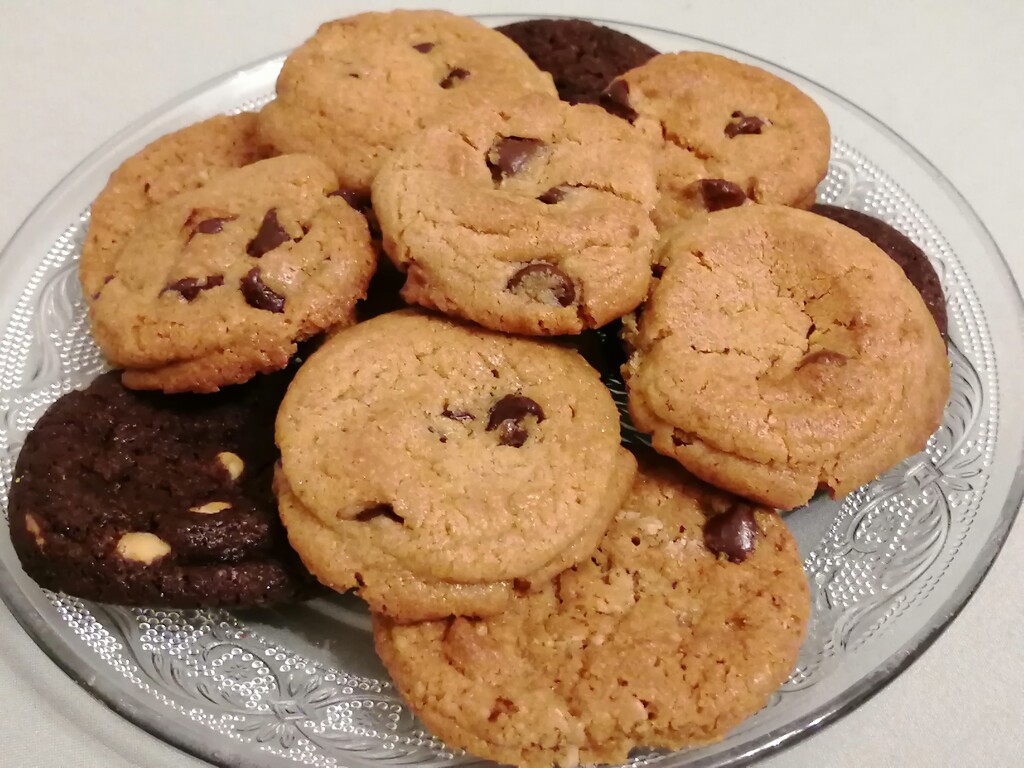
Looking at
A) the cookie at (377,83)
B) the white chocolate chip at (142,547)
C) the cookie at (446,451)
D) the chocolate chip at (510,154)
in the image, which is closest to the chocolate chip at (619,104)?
the cookie at (377,83)

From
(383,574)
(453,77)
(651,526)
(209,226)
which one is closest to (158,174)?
(209,226)

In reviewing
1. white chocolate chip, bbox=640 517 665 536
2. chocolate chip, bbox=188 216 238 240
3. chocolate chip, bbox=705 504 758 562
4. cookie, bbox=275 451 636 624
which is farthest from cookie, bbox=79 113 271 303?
chocolate chip, bbox=705 504 758 562

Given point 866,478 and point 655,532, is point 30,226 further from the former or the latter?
point 866,478

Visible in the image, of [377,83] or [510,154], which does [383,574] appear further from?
[377,83]

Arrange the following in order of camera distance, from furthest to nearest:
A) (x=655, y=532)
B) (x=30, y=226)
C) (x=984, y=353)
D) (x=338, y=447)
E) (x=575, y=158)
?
(x=30, y=226)
(x=984, y=353)
(x=575, y=158)
(x=655, y=532)
(x=338, y=447)

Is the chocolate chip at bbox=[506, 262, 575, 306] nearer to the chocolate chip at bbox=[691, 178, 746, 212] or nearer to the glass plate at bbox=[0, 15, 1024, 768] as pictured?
the chocolate chip at bbox=[691, 178, 746, 212]

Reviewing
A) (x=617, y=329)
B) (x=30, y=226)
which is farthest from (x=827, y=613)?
(x=30, y=226)
